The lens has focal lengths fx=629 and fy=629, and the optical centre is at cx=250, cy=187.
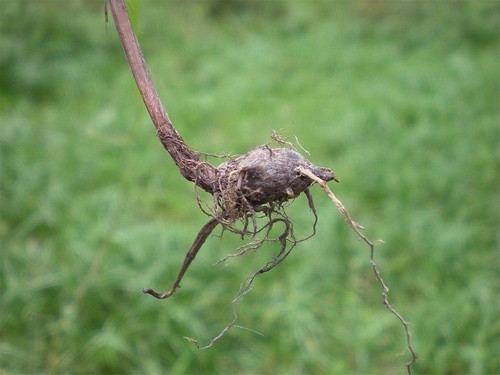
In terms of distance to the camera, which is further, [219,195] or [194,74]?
[194,74]

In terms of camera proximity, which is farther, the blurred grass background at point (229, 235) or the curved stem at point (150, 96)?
the blurred grass background at point (229, 235)

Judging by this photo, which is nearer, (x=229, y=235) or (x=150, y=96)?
(x=150, y=96)

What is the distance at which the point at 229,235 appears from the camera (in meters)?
3.21

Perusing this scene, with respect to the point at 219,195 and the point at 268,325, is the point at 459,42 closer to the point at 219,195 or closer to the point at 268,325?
the point at 268,325

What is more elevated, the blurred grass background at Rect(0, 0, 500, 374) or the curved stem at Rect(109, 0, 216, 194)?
the blurred grass background at Rect(0, 0, 500, 374)

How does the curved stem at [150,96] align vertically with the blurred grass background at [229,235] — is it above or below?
below

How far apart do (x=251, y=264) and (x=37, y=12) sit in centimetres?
312

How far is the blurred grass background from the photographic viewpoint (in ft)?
8.44

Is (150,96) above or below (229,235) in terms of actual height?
below

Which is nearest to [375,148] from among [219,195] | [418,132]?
[418,132]

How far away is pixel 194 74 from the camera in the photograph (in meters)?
5.41

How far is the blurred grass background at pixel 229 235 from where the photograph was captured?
257 cm

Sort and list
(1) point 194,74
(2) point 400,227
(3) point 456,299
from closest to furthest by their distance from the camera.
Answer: (3) point 456,299, (2) point 400,227, (1) point 194,74

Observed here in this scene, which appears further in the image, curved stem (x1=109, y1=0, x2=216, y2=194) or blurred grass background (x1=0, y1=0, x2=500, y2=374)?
blurred grass background (x1=0, y1=0, x2=500, y2=374)
